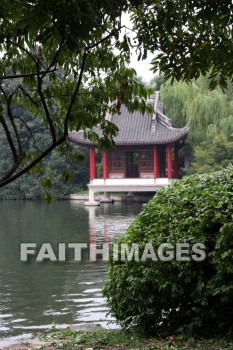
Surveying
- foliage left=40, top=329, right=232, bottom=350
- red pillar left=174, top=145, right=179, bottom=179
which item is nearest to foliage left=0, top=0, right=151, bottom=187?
foliage left=40, top=329, right=232, bottom=350

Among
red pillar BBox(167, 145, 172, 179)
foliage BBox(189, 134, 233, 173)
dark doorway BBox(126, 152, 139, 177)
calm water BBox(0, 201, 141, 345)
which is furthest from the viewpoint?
dark doorway BBox(126, 152, 139, 177)

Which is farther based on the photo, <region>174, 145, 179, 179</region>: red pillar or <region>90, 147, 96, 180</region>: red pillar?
<region>174, 145, 179, 179</region>: red pillar

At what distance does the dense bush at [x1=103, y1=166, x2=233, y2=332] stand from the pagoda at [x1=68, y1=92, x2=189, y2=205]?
23.1 metres

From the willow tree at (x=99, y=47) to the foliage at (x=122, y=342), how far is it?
Answer: 1.30 meters

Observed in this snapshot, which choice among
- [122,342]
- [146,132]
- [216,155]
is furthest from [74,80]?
[146,132]

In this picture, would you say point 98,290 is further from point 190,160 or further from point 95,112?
point 190,160

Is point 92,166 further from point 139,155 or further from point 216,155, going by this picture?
point 216,155

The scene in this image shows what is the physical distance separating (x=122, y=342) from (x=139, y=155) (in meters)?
26.3

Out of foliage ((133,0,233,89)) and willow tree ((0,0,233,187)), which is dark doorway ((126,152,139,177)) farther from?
foliage ((133,0,233,89))

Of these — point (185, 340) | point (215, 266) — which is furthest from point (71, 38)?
point (185, 340)

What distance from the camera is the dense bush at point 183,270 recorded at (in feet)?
12.8

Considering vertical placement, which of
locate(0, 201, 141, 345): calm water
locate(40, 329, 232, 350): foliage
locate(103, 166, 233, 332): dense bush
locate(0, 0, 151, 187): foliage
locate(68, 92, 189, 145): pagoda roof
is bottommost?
locate(0, 201, 141, 345): calm water

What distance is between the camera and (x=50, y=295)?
8109mm

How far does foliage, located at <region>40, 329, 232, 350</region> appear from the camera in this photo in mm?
3807
